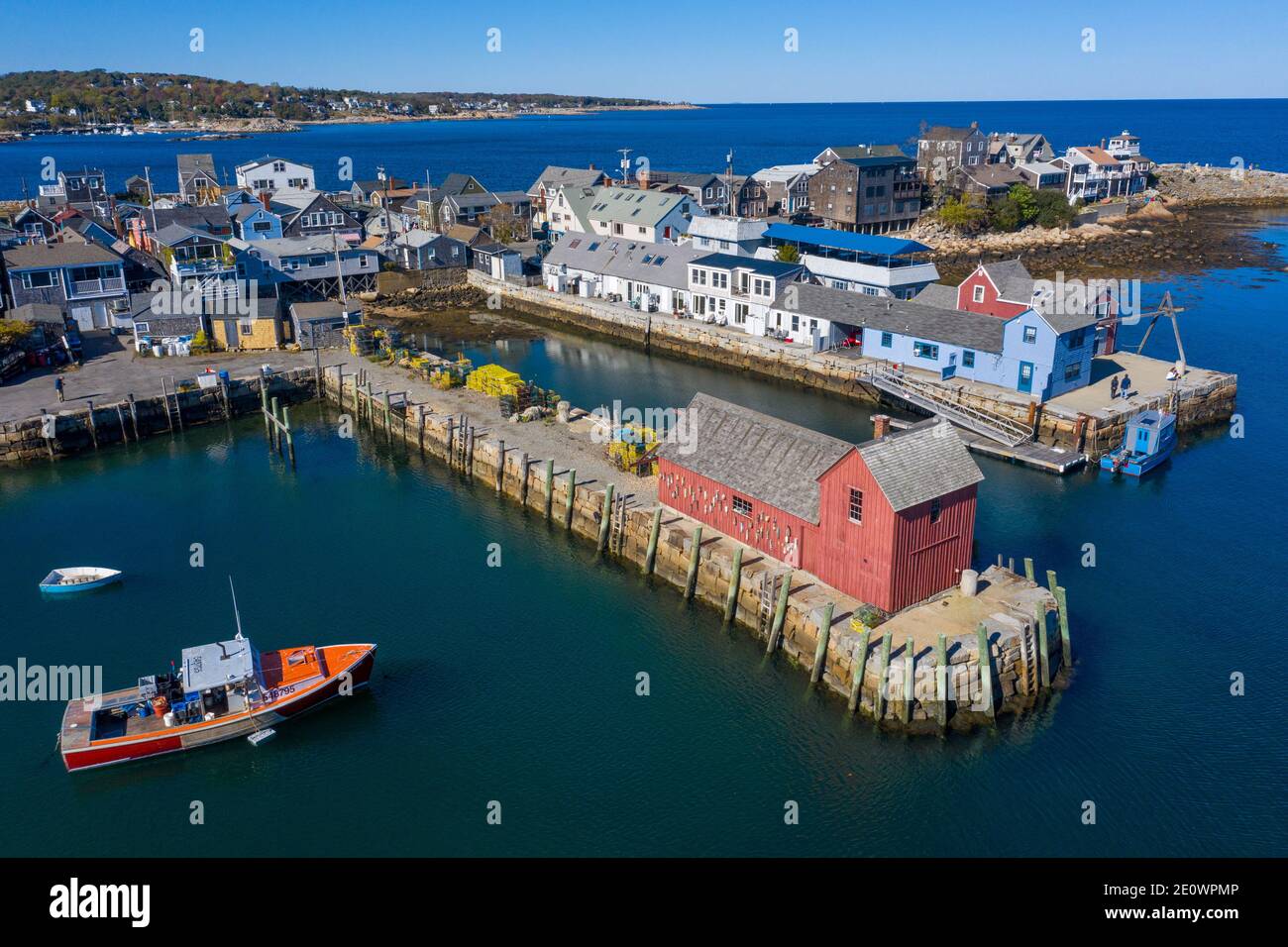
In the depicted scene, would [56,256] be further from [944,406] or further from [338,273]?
[944,406]

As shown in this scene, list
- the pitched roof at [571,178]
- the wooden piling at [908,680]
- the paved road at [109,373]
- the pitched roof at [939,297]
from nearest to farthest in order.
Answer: the wooden piling at [908,680] → the paved road at [109,373] → the pitched roof at [939,297] → the pitched roof at [571,178]

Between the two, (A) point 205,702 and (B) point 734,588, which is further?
(B) point 734,588

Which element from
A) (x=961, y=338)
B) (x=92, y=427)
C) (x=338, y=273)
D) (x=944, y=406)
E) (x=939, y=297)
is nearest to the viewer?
(x=92, y=427)

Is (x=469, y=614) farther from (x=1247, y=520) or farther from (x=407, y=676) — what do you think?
(x=1247, y=520)

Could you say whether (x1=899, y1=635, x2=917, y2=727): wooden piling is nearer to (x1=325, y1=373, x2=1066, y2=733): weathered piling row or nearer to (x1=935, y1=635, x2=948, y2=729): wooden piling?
(x1=325, y1=373, x2=1066, y2=733): weathered piling row

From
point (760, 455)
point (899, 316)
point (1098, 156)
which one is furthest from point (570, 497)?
point (1098, 156)

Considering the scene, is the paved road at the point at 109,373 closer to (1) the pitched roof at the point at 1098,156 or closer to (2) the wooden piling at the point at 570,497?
(2) the wooden piling at the point at 570,497

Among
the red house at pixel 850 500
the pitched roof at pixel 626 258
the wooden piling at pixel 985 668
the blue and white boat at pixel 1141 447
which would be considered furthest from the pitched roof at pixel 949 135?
the wooden piling at pixel 985 668
